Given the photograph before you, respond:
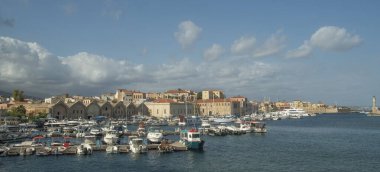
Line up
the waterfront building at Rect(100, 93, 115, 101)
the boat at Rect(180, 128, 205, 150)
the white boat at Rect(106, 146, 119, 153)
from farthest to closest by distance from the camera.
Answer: the waterfront building at Rect(100, 93, 115, 101) < the boat at Rect(180, 128, 205, 150) < the white boat at Rect(106, 146, 119, 153)

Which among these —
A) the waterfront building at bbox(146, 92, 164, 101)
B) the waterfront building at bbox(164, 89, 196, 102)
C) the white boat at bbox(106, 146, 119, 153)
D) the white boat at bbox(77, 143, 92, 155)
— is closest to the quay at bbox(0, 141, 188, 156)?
the white boat at bbox(106, 146, 119, 153)

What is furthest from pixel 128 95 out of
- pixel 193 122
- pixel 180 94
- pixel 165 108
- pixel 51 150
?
pixel 51 150

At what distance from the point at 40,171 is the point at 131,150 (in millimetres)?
9609

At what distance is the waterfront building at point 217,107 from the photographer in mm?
126000

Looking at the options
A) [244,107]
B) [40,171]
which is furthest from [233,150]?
[244,107]

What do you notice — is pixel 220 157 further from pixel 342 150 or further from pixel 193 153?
pixel 342 150

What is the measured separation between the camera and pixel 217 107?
126812 mm

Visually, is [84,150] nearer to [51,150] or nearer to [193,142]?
[51,150]

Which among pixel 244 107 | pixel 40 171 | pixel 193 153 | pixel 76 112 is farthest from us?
pixel 244 107

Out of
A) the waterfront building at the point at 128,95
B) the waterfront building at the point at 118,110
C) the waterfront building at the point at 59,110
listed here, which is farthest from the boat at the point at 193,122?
the waterfront building at the point at 128,95

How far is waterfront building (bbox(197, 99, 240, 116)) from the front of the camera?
126000 millimetres

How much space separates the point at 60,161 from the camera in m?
32.2

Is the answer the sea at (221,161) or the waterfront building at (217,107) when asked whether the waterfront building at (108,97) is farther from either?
the sea at (221,161)

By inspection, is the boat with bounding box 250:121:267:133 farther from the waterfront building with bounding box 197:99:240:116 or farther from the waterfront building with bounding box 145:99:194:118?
the waterfront building with bounding box 197:99:240:116
